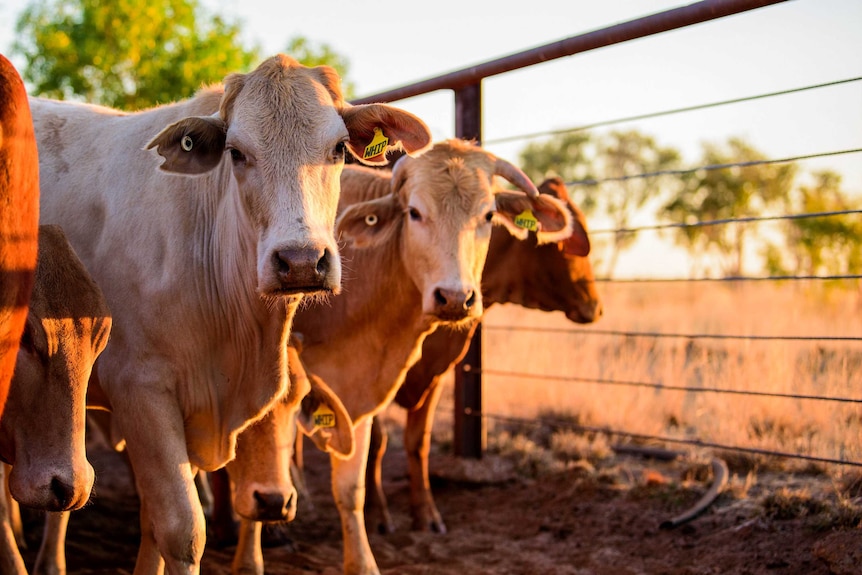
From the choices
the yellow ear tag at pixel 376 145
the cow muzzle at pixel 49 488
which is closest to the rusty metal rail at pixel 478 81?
the yellow ear tag at pixel 376 145

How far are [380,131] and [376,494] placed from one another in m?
2.89

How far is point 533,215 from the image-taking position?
212 inches

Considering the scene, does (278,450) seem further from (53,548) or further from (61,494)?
(53,548)

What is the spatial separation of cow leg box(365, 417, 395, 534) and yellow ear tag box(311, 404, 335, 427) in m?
1.35

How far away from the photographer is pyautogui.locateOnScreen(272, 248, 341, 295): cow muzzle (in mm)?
3307

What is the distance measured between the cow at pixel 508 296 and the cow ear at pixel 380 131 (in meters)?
2.22

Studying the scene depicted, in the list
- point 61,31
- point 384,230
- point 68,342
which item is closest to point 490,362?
point 384,230

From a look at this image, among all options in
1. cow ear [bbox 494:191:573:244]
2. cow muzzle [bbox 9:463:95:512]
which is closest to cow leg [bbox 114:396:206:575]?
cow muzzle [bbox 9:463:95:512]

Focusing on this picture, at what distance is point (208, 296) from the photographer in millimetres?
3939

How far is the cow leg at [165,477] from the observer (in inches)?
143

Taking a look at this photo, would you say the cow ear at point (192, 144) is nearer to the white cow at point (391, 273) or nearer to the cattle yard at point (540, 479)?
the cattle yard at point (540, 479)

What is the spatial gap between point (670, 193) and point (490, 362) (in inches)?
947

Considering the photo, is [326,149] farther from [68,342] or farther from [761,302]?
[761,302]

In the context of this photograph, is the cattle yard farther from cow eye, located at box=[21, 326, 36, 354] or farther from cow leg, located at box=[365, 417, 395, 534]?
cow eye, located at box=[21, 326, 36, 354]
